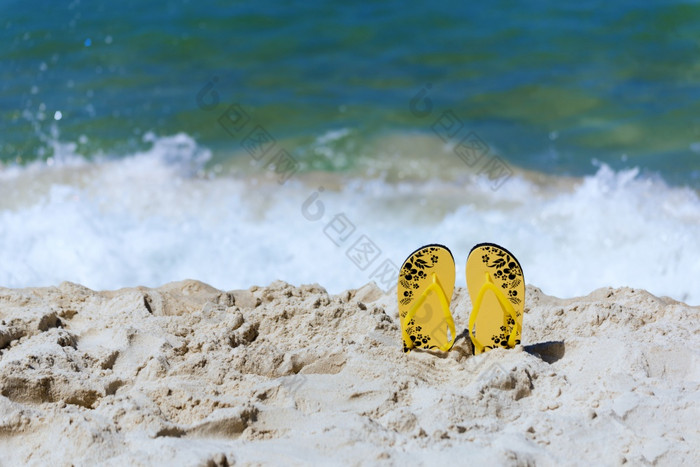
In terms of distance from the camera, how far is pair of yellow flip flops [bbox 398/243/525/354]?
8.93 ft

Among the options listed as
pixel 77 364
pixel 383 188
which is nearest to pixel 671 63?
pixel 383 188

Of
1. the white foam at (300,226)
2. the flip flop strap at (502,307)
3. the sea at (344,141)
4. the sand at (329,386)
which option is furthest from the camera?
the sea at (344,141)

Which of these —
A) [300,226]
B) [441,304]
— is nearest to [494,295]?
[441,304]

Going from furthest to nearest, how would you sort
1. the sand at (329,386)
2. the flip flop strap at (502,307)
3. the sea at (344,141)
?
the sea at (344,141)
the flip flop strap at (502,307)
the sand at (329,386)

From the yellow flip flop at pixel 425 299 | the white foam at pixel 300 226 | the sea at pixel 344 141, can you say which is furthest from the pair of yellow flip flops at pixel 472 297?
the white foam at pixel 300 226

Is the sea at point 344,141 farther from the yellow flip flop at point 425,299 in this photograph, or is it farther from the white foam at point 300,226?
the yellow flip flop at point 425,299

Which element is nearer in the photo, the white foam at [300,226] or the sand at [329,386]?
the sand at [329,386]

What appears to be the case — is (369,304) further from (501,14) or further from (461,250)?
(501,14)

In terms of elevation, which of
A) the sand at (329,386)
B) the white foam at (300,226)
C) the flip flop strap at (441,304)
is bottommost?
the sand at (329,386)

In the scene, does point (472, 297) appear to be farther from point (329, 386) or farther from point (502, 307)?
point (329, 386)

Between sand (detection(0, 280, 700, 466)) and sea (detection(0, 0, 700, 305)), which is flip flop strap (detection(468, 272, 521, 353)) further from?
sea (detection(0, 0, 700, 305))

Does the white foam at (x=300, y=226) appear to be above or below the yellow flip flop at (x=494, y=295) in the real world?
above

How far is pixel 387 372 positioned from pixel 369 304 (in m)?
0.78

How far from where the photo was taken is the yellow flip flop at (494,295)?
2.72 m
